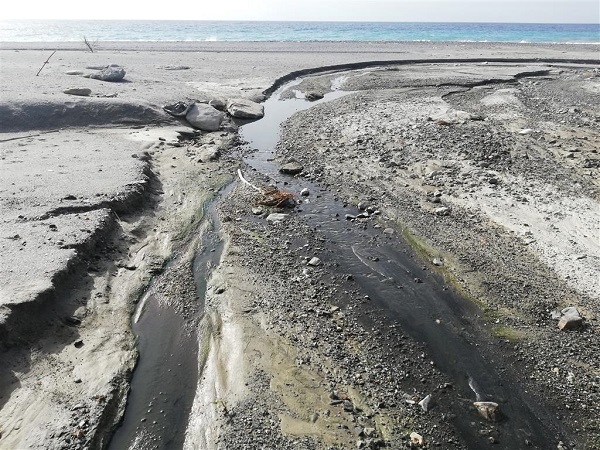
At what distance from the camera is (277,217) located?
11.2 metres

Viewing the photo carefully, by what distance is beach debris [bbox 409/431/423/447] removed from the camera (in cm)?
562

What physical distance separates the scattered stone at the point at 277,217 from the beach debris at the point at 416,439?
20.7 ft

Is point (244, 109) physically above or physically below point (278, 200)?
below

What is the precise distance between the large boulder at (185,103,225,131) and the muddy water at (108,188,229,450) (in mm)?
9792

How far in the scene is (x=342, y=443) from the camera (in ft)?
18.3

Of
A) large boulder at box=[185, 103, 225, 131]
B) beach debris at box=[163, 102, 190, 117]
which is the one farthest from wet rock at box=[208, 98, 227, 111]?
beach debris at box=[163, 102, 190, 117]

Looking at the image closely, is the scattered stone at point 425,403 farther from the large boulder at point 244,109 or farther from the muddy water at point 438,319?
the large boulder at point 244,109

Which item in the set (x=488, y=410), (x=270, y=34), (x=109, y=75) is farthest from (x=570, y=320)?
(x=270, y=34)

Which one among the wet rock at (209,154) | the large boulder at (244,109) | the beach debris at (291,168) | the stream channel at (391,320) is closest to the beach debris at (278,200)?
the stream channel at (391,320)

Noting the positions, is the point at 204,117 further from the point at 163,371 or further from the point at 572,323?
the point at 572,323

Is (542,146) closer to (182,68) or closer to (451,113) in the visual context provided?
(451,113)

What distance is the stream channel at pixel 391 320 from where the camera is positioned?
5.92m

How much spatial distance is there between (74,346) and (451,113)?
1704 cm

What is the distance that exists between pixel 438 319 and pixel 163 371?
4716mm
